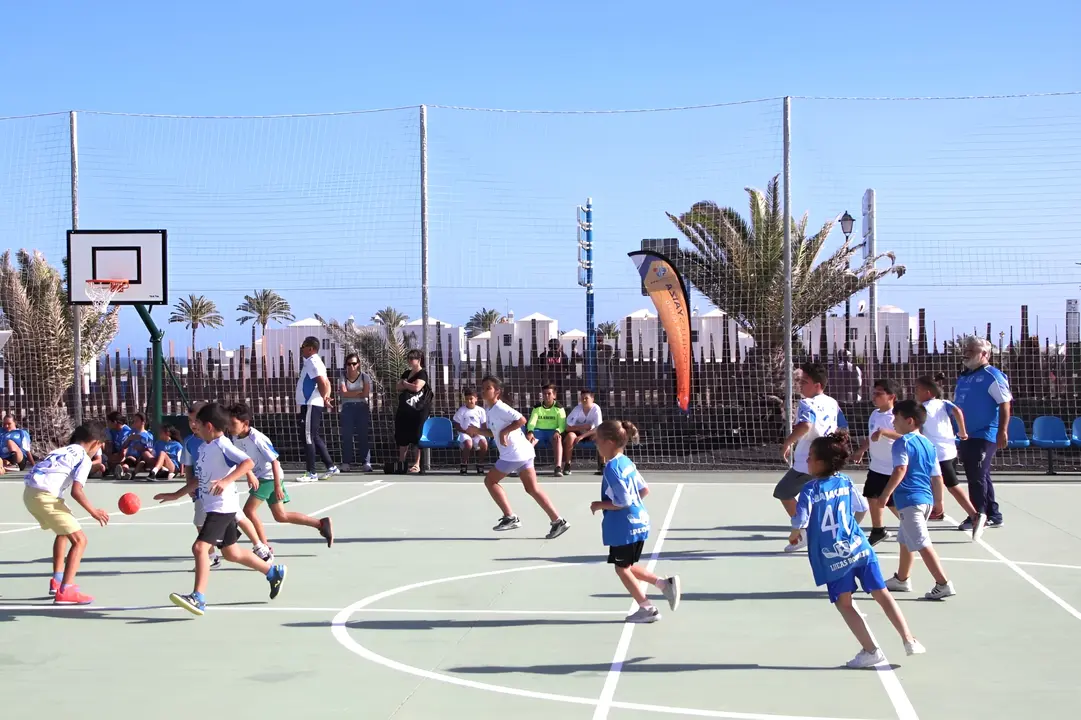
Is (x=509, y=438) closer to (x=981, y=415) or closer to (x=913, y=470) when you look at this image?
(x=913, y=470)

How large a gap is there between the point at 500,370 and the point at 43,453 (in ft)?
24.9

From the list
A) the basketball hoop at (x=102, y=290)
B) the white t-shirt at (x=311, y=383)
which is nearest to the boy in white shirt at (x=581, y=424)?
the white t-shirt at (x=311, y=383)

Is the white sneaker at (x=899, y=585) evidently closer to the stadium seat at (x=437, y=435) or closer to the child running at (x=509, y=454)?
the child running at (x=509, y=454)

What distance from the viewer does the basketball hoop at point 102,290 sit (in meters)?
17.9

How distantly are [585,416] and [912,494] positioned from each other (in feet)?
31.9

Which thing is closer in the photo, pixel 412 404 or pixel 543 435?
pixel 412 404

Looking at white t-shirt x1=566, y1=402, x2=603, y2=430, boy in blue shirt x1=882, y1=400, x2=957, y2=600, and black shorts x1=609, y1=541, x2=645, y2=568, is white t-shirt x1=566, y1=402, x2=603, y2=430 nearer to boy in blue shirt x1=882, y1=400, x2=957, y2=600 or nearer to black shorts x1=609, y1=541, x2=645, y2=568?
boy in blue shirt x1=882, y1=400, x2=957, y2=600

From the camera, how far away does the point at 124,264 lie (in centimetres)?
1800

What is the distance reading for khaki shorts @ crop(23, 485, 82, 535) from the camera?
27.1ft

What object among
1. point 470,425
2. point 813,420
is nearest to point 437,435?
point 470,425

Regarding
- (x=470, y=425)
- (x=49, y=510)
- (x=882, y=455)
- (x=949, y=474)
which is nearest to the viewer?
(x=49, y=510)

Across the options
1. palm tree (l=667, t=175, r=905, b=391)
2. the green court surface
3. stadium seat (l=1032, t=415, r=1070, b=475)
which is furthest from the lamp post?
the green court surface

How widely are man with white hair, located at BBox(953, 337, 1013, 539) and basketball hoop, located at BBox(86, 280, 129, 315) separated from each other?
1245cm

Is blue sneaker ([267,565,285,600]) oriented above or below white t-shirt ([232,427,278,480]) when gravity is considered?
below
